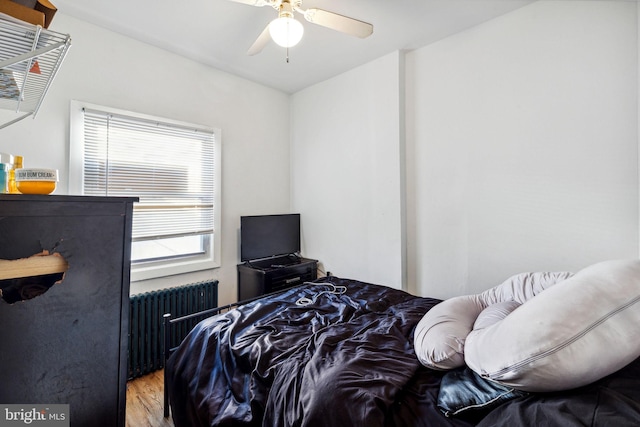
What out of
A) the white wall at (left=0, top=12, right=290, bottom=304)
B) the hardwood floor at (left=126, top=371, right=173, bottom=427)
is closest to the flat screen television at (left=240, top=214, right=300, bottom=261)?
the white wall at (left=0, top=12, right=290, bottom=304)

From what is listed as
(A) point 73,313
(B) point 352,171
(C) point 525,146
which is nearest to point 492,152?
(C) point 525,146

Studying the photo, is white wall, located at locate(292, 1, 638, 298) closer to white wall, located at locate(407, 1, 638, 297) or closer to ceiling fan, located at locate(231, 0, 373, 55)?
white wall, located at locate(407, 1, 638, 297)

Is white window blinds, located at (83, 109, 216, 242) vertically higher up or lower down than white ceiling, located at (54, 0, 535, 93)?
lower down

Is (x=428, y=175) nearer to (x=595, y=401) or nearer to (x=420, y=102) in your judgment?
(x=420, y=102)

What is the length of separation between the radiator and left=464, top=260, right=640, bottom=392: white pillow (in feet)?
7.58

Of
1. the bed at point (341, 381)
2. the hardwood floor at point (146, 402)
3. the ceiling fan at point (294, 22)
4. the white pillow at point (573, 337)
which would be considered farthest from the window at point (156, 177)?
the white pillow at point (573, 337)

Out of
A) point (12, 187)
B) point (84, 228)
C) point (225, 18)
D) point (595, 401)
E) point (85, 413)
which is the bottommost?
point (85, 413)

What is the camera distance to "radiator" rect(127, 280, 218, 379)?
2.28 metres

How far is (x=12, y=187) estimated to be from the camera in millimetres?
952

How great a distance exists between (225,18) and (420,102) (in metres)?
1.81

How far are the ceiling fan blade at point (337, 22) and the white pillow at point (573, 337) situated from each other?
1726 mm

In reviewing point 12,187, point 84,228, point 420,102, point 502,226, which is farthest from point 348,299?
point 420,102

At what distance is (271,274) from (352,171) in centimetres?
138

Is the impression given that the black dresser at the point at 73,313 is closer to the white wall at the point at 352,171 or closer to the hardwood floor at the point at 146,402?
the hardwood floor at the point at 146,402
